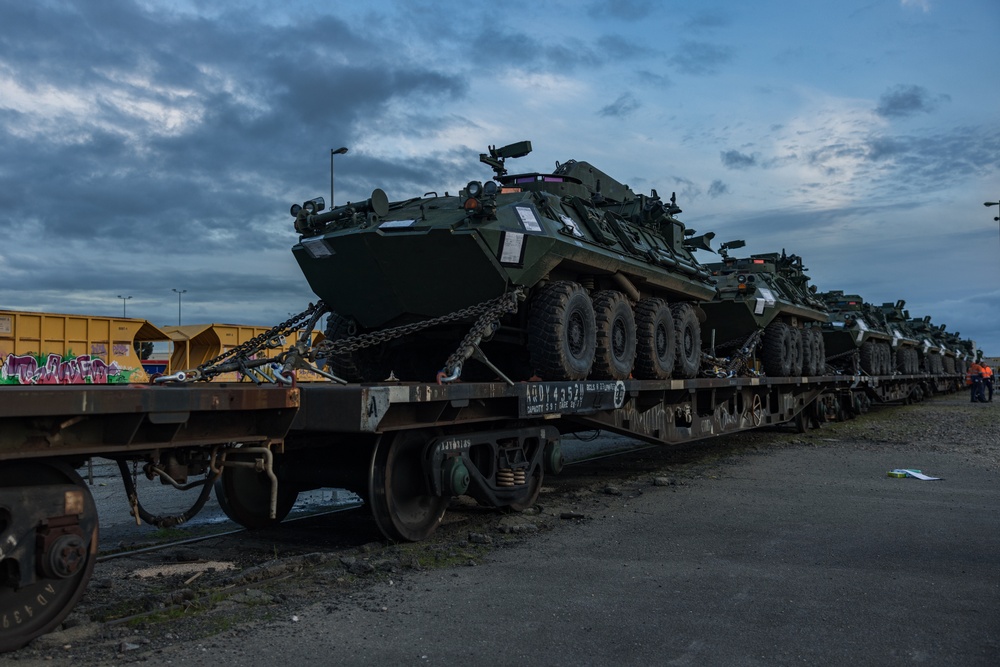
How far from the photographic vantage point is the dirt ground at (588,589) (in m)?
4.38

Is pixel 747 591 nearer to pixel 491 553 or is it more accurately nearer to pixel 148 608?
pixel 491 553

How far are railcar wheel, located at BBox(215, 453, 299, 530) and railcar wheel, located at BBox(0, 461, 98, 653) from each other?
104 inches

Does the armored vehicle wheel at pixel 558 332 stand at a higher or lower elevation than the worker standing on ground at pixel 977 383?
higher

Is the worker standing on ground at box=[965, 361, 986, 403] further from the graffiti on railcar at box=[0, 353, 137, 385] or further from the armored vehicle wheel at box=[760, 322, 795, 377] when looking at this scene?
the graffiti on railcar at box=[0, 353, 137, 385]

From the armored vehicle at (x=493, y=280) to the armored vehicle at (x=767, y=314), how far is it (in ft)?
13.9

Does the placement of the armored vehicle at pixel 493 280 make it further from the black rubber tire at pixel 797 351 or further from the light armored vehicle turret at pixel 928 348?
the light armored vehicle turret at pixel 928 348

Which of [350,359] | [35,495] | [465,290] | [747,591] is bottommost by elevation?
[747,591]

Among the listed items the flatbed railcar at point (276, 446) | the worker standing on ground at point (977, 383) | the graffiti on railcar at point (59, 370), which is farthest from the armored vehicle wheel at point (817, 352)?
the worker standing on ground at point (977, 383)

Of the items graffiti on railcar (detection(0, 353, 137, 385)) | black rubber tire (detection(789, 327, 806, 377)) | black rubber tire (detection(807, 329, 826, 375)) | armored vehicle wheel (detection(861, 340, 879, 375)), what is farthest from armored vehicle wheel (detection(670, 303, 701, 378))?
armored vehicle wheel (detection(861, 340, 879, 375))

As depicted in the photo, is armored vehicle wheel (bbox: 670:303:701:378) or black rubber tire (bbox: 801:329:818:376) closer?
armored vehicle wheel (bbox: 670:303:701:378)

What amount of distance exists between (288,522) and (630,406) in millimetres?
3947

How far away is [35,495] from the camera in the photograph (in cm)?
416

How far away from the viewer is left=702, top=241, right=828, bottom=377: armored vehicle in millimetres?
14820

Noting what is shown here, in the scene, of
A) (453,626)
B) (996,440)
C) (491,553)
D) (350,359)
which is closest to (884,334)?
(996,440)
